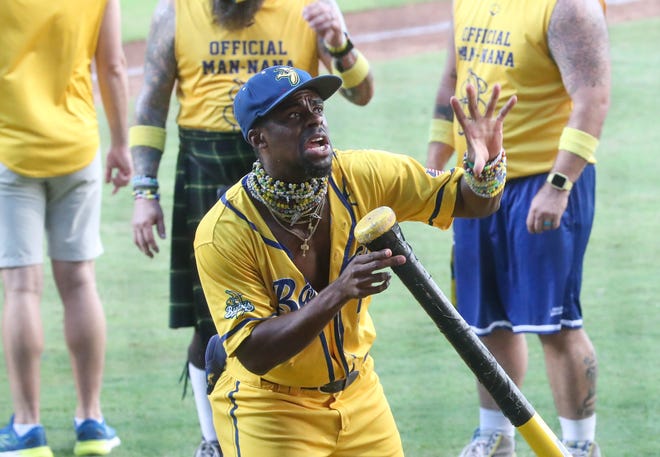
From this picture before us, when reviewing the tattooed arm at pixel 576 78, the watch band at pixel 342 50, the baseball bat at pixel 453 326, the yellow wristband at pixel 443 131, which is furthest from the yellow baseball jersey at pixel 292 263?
the yellow wristband at pixel 443 131

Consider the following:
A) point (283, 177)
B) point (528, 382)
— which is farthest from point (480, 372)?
point (528, 382)

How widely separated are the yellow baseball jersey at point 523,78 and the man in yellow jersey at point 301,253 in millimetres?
950

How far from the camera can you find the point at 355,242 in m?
3.80

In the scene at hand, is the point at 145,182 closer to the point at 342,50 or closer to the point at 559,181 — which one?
the point at 342,50

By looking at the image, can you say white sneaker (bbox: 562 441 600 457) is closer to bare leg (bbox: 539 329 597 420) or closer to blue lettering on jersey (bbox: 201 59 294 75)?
bare leg (bbox: 539 329 597 420)

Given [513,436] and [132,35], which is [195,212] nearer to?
[513,436]

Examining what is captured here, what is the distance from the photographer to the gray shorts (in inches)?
200

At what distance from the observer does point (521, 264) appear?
480 cm

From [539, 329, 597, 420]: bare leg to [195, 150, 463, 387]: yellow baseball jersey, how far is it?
1.05 m

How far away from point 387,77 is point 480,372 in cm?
757

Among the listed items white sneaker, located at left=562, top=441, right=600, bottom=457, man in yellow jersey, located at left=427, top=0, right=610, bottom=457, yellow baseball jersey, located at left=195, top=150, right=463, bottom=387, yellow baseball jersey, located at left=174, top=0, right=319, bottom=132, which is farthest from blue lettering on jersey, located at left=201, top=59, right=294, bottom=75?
white sneaker, located at left=562, top=441, right=600, bottom=457

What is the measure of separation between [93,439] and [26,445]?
0.27 m

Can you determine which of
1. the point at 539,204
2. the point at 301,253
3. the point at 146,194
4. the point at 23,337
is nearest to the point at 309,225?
the point at 301,253

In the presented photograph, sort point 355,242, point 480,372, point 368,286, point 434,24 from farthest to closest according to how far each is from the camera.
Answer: point 434,24
point 355,242
point 480,372
point 368,286
